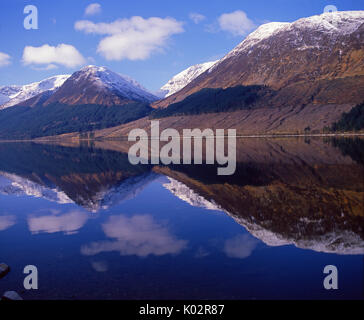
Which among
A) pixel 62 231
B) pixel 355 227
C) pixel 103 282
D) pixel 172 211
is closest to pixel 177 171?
pixel 172 211

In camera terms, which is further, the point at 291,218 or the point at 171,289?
the point at 291,218

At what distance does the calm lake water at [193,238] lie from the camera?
17.8m

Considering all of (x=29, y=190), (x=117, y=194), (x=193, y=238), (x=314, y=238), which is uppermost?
(x=29, y=190)

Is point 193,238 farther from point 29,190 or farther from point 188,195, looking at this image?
point 29,190

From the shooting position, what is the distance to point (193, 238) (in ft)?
84.6

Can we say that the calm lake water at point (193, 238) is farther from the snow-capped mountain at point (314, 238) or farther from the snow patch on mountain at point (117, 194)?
the snow patch on mountain at point (117, 194)

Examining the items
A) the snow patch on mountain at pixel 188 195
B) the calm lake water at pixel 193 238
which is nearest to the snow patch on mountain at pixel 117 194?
the calm lake water at pixel 193 238

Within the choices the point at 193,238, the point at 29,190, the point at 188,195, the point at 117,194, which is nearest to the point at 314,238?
the point at 193,238

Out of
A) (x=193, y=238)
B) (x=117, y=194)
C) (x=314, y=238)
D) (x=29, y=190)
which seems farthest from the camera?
(x=29, y=190)

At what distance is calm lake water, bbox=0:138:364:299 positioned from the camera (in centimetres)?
1777

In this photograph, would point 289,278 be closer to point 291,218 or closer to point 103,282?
point 103,282

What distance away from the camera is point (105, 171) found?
7019 cm

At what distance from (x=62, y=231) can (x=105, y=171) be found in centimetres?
4123
